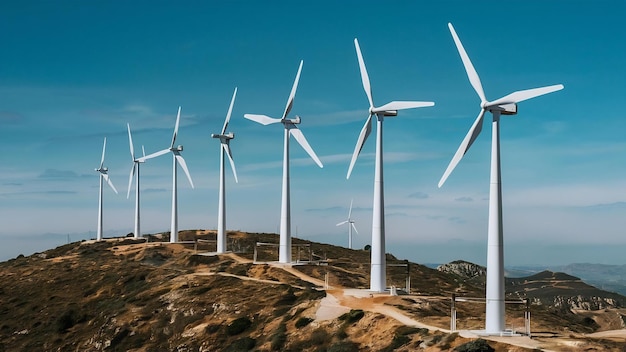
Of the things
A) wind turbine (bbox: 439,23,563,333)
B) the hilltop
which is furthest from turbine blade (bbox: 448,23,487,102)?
the hilltop

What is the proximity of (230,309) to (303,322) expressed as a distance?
14855 mm

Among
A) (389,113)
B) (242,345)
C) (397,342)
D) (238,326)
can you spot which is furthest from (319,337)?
(389,113)

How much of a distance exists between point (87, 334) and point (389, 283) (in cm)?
4687

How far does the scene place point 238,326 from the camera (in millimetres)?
74375

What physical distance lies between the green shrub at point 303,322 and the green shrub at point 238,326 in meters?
7.83

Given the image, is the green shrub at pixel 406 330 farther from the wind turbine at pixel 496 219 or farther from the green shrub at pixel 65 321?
the green shrub at pixel 65 321

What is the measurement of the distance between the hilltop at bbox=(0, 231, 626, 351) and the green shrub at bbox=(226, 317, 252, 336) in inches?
5.5

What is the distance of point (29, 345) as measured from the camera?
293ft

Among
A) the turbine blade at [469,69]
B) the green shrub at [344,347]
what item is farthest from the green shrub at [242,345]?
the turbine blade at [469,69]

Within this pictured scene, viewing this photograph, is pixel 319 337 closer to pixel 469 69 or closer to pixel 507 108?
pixel 507 108

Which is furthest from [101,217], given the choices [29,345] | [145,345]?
[145,345]

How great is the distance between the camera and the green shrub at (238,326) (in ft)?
241

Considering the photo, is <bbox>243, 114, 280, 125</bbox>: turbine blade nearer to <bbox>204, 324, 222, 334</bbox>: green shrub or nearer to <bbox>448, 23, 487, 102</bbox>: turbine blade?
<bbox>204, 324, 222, 334</bbox>: green shrub

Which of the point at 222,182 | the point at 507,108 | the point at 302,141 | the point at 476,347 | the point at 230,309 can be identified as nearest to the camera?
the point at 476,347
